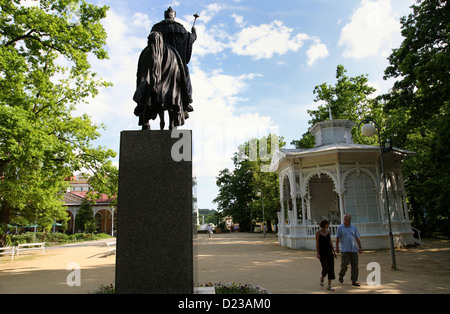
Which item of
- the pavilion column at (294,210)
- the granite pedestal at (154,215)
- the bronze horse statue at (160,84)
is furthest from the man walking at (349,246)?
the pavilion column at (294,210)

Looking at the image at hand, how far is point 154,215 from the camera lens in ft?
14.1

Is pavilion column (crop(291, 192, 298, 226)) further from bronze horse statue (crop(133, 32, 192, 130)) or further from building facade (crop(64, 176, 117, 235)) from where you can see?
building facade (crop(64, 176, 117, 235))

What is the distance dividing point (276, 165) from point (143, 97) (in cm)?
1747

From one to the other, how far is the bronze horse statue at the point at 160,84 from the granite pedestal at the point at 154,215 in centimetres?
72

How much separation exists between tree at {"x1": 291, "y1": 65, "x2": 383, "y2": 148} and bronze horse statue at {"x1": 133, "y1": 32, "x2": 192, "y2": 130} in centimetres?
2574

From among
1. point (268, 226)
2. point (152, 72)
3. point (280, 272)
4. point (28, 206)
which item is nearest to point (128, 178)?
point (152, 72)

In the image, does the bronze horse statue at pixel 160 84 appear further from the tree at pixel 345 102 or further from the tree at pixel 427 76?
the tree at pixel 345 102

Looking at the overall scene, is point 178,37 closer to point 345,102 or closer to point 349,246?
point 349,246

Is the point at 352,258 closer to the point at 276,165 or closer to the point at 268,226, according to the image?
the point at 276,165

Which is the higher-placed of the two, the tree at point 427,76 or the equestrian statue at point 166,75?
the tree at point 427,76

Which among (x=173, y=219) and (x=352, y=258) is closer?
(x=173, y=219)

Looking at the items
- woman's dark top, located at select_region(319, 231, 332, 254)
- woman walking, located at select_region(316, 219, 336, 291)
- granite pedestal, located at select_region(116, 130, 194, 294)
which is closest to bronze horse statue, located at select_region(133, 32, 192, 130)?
granite pedestal, located at select_region(116, 130, 194, 294)

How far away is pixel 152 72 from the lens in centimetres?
489

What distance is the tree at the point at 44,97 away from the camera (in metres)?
11.3
